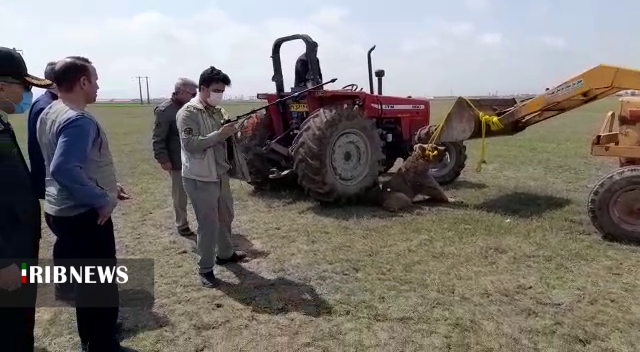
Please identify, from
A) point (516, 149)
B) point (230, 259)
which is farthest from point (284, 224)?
point (516, 149)

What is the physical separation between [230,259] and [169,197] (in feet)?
10.1

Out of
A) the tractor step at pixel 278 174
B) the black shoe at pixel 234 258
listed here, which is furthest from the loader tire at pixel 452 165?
the black shoe at pixel 234 258

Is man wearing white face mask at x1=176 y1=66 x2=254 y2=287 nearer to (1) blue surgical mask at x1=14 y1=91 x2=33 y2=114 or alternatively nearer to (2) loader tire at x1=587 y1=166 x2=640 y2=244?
(1) blue surgical mask at x1=14 y1=91 x2=33 y2=114

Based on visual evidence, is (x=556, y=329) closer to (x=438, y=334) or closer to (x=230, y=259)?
(x=438, y=334)

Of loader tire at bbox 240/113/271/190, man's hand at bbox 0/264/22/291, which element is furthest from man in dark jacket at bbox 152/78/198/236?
man's hand at bbox 0/264/22/291

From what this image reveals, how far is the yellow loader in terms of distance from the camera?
4.83 m

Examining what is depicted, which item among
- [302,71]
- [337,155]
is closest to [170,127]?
[337,155]

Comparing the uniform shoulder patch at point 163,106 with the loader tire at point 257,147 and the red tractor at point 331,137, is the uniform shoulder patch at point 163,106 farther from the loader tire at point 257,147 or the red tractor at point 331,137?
the loader tire at point 257,147

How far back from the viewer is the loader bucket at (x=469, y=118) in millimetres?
6332

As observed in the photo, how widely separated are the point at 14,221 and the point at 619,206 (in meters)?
4.82

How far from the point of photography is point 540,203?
6.46 m

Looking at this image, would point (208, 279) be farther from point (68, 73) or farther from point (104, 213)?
point (68, 73)

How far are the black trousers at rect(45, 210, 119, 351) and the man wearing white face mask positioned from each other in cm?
105

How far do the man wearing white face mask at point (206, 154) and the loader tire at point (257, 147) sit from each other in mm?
2923
